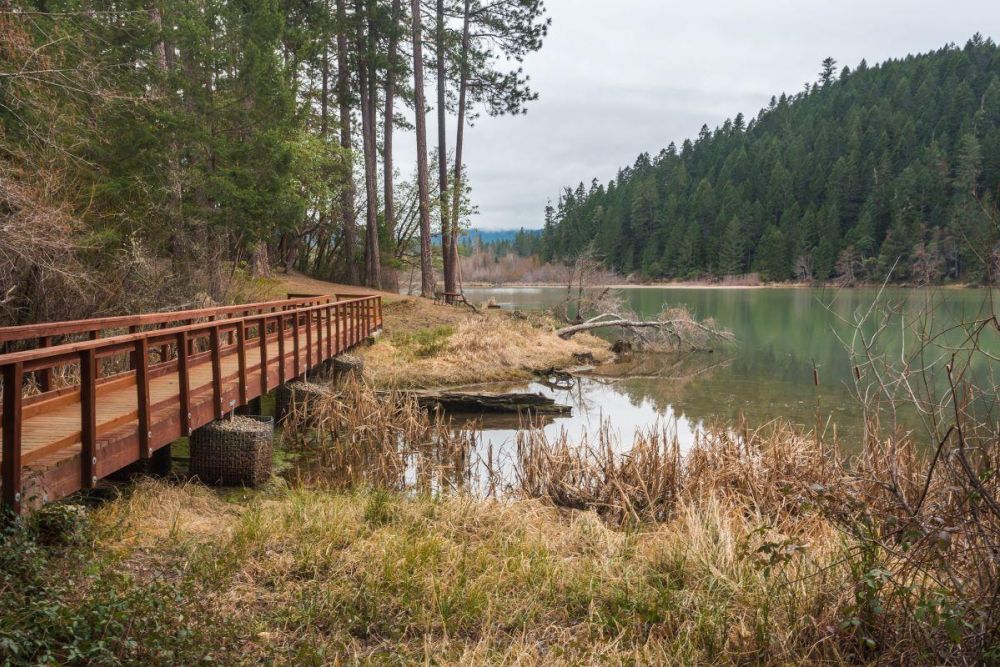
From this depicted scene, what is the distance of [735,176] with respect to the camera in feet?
382

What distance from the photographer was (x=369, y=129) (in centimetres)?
2812

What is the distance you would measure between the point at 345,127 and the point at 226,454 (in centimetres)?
2223

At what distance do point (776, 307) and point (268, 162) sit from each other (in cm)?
3756

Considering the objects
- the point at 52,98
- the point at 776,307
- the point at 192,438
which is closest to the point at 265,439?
the point at 192,438

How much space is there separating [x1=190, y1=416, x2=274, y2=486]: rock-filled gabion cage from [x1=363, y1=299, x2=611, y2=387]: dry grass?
20.1ft

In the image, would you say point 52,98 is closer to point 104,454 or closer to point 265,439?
point 265,439

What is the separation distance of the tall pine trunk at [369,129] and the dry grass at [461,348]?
463cm

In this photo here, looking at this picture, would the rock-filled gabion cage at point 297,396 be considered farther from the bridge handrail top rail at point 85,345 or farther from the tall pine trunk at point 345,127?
the tall pine trunk at point 345,127

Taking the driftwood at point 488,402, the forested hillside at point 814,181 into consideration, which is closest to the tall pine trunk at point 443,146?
the driftwood at point 488,402

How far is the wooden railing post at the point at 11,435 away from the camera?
12.8 ft

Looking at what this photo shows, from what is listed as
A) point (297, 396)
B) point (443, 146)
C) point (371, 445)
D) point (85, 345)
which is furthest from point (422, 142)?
point (85, 345)

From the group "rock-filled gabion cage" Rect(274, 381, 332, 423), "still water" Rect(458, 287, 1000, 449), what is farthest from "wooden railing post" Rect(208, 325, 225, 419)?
"still water" Rect(458, 287, 1000, 449)

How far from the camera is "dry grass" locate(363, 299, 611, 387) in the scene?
52.0 ft

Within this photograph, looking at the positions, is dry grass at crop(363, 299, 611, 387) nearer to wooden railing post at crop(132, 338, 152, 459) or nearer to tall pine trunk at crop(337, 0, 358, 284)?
tall pine trunk at crop(337, 0, 358, 284)
